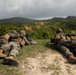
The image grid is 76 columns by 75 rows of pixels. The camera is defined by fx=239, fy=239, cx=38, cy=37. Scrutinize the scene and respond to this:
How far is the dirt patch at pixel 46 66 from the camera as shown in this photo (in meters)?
10.8

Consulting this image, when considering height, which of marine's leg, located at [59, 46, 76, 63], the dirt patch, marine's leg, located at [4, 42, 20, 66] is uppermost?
marine's leg, located at [4, 42, 20, 66]

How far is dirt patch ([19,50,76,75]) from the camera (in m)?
10.8

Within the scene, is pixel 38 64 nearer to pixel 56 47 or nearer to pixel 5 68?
pixel 5 68

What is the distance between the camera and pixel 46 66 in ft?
37.3

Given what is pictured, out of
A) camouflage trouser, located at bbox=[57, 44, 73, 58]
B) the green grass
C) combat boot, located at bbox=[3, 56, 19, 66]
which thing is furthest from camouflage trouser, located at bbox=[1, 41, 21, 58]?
camouflage trouser, located at bbox=[57, 44, 73, 58]

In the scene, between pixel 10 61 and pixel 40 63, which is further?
pixel 40 63

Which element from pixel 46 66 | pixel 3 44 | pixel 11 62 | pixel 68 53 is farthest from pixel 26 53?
pixel 68 53

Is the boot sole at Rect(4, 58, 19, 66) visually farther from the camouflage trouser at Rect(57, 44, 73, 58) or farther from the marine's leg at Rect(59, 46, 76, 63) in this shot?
the camouflage trouser at Rect(57, 44, 73, 58)

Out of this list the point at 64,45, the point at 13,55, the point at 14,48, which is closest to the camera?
the point at 13,55

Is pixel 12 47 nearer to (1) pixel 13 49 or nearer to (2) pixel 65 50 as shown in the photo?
(1) pixel 13 49

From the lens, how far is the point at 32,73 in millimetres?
10547

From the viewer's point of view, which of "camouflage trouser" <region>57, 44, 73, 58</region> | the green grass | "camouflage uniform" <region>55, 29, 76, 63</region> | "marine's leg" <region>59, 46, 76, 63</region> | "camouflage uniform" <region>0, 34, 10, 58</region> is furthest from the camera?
"camouflage trouser" <region>57, 44, 73, 58</region>

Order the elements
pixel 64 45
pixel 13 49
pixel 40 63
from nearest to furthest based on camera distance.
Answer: pixel 40 63, pixel 13 49, pixel 64 45

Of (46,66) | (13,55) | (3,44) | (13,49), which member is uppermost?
(3,44)
